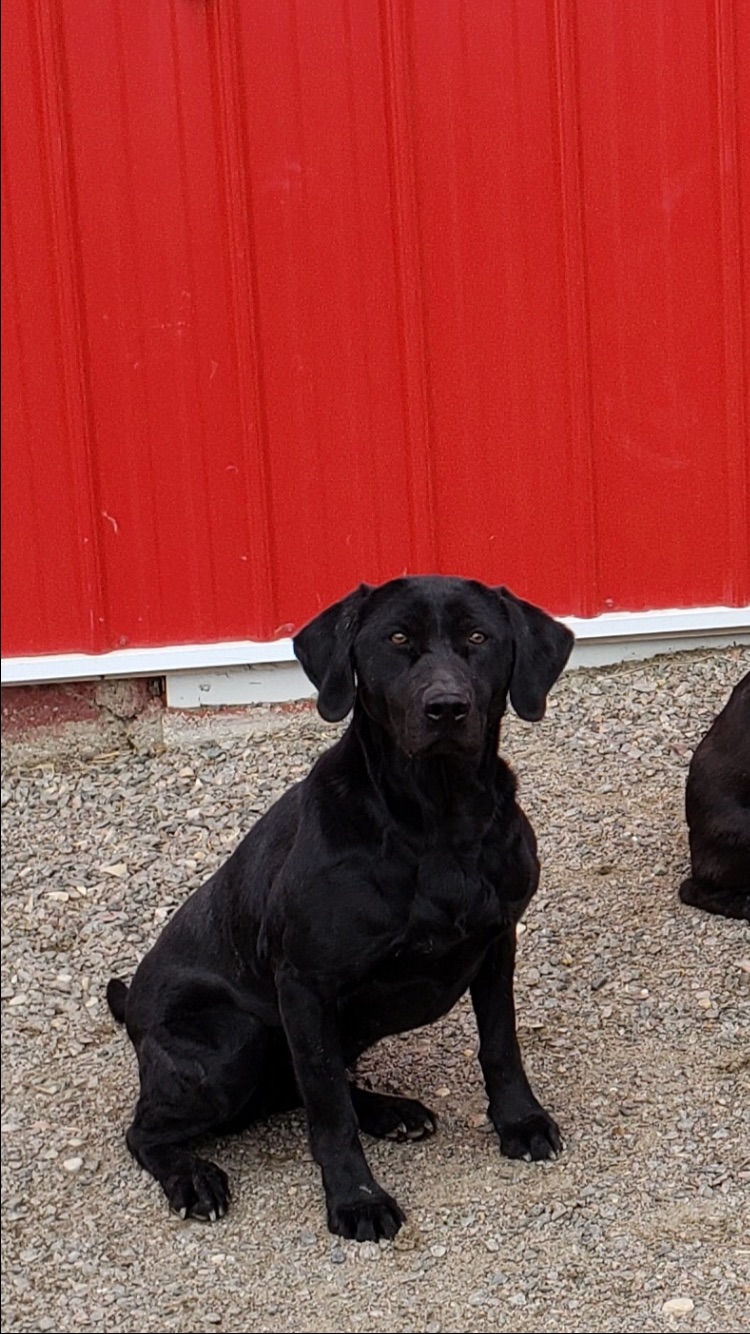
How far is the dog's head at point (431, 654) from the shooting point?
390 centimetres

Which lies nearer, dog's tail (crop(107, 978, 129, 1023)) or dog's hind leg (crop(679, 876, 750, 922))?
dog's tail (crop(107, 978, 129, 1023))

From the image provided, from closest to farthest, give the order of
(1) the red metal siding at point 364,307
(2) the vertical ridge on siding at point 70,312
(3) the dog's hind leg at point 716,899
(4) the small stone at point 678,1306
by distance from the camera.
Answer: (4) the small stone at point 678,1306
(3) the dog's hind leg at point 716,899
(2) the vertical ridge on siding at point 70,312
(1) the red metal siding at point 364,307

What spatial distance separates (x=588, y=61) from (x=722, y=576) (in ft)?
6.54

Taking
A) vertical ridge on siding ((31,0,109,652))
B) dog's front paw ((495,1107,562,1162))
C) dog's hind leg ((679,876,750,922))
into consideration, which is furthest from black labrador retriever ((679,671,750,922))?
vertical ridge on siding ((31,0,109,652))

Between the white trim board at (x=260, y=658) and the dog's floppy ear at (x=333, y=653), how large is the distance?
8.80 feet

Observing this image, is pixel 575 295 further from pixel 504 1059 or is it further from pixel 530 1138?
pixel 530 1138

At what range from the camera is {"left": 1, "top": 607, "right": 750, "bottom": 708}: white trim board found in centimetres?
678

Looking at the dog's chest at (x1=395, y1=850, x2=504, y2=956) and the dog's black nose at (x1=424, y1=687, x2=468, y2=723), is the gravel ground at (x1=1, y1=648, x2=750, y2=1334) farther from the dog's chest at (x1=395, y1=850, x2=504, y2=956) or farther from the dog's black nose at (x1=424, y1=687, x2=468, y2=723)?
the dog's black nose at (x1=424, y1=687, x2=468, y2=723)

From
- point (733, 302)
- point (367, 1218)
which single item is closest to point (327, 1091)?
point (367, 1218)

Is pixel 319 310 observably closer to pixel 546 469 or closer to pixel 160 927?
pixel 546 469

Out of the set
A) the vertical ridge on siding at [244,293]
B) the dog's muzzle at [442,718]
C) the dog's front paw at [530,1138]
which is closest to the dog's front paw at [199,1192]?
the dog's front paw at [530,1138]

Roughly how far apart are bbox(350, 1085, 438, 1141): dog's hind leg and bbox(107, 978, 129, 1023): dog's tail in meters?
0.72

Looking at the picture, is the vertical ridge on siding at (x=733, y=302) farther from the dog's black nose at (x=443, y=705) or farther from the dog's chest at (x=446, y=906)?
the dog's black nose at (x=443, y=705)

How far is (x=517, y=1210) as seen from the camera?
404 cm
